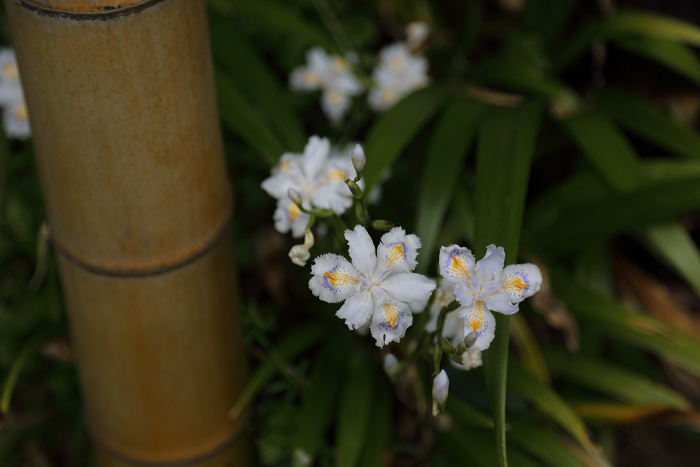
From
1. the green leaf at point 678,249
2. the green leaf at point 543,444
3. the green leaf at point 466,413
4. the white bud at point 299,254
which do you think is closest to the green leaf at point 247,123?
the white bud at point 299,254

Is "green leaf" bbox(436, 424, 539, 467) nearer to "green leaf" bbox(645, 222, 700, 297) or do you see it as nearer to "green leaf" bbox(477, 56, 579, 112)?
"green leaf" bbox(645, 222, 700, 297)

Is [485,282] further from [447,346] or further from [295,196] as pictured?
[295,196]

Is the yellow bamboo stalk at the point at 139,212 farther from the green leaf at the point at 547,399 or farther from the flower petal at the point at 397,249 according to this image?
the green leaf at the point at 547,399

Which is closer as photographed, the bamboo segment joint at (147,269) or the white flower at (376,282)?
the white flower at (376,282)

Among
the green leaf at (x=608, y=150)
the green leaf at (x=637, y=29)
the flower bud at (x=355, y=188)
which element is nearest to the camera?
the flower bud at (x=355, y=188)

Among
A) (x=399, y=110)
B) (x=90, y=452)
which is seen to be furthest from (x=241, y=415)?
(x=399, y=110)

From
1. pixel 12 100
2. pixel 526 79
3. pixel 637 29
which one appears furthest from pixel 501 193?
pixel 12 100
